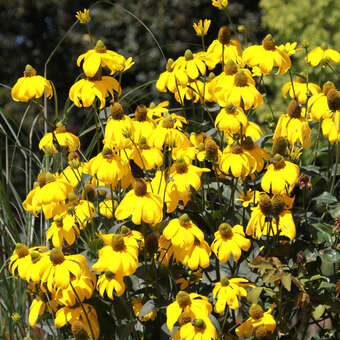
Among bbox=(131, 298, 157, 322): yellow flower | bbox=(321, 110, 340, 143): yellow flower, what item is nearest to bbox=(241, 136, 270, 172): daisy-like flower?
bbox=(321, 110, 340, 143): yellow flower

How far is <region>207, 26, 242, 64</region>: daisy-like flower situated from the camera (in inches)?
69.3

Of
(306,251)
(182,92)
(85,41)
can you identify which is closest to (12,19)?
(85,41)

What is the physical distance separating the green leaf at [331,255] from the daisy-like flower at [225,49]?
65cm

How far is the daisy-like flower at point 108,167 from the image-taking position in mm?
1448

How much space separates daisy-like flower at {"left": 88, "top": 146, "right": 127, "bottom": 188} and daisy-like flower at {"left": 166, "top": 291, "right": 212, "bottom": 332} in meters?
0.35

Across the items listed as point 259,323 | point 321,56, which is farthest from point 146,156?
point 321,56

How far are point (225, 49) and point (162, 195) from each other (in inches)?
23.1

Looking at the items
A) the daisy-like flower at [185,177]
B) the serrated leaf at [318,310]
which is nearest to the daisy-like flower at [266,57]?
the daisy-like flower at [185,177]

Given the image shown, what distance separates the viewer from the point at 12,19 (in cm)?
575

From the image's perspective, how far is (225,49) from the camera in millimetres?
1811

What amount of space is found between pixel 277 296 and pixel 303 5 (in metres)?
3.52

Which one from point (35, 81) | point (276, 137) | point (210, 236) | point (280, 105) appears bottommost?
point (280, 105)

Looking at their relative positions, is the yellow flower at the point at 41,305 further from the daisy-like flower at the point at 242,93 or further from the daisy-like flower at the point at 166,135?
the daisy-like flower at the point at 242,93

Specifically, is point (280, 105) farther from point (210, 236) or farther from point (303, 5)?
point (210, 236)
